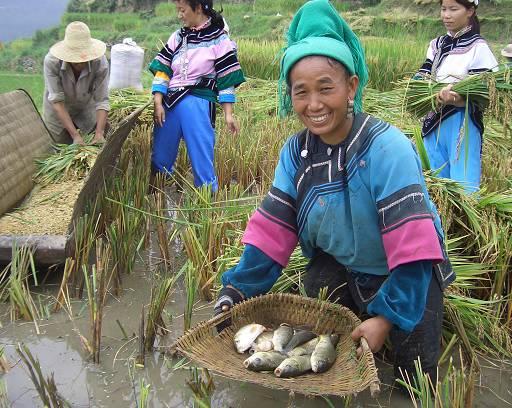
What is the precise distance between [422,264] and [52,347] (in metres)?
1.69

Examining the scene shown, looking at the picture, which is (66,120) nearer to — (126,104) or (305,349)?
(126,104)

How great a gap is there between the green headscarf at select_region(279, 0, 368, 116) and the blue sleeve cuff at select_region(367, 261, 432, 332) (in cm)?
70

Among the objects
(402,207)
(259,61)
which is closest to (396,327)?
(402,207)

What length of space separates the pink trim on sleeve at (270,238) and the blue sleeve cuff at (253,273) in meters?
0.02

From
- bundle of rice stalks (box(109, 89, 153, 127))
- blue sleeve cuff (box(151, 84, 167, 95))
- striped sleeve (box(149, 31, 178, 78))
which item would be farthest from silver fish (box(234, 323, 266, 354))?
bundle of rice stalks (box(109, 89, 153, 127))

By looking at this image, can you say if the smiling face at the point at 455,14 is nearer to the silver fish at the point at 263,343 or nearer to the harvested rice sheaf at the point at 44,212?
the silver fish at the point at 263,343

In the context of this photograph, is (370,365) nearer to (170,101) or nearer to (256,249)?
(256,249)

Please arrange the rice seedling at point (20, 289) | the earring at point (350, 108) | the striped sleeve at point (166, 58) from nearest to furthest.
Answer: the earring at point (350, 108) < the rice seedling at point (20, 289) < the striped sleeve at point (166, 58)

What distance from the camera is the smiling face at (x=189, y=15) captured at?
404 cm

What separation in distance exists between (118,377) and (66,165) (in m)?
2.17

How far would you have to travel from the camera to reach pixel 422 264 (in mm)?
2047

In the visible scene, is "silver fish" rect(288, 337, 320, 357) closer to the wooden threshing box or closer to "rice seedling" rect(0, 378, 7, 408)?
"rice seedling" rect(0, 378, 7, 408)

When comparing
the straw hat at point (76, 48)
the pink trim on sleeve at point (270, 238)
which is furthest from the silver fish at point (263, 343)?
the straw hat at point (76, 48)

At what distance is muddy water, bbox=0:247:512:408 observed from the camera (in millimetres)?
2312
